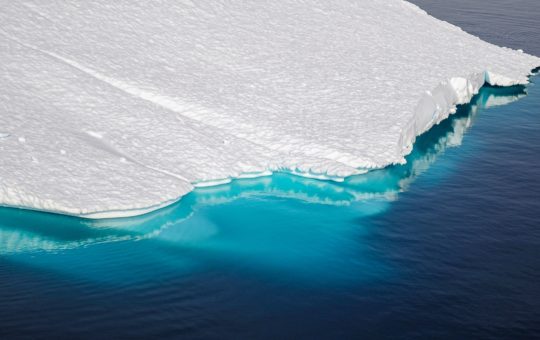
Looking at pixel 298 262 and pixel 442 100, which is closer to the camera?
pixel 298 262

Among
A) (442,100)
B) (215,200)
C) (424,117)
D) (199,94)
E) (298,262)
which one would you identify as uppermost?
(199,94)

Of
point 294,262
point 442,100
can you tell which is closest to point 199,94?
point 294,262

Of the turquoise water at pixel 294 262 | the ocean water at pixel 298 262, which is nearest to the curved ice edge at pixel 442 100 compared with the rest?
the ocean water at pixel 298 262

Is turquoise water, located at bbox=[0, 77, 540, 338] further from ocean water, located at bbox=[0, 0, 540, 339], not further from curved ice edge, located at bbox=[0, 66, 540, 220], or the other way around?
curved ice edge, located at bbox=[0, 66, 540, 220]

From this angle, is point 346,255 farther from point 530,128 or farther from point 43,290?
point 530,128

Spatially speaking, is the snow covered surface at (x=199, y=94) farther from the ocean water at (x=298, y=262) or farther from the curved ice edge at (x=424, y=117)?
the ocean water at (x=298, y=262)

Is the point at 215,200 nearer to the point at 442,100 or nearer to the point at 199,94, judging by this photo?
the point at 199,94

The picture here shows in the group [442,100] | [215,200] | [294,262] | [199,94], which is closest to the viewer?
[294,262]
